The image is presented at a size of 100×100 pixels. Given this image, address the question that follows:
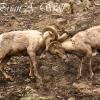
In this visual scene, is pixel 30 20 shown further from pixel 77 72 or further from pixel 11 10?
pixel 77 72

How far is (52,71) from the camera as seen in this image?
14508 millimetres

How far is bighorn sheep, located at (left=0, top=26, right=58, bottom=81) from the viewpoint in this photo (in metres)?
13.5

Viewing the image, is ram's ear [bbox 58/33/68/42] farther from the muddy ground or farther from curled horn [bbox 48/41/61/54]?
the muddy ground

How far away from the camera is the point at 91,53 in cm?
1370

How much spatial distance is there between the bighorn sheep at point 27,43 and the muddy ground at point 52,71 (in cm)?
48

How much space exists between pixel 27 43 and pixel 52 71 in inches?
59.3

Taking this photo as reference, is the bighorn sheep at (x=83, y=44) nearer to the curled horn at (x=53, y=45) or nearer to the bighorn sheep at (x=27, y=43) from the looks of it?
the curled horn at (x=53, y=45)

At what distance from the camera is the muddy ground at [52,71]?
1305 centimetres

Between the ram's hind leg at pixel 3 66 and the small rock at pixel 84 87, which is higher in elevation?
the ram's hind leg at pixel 3 66

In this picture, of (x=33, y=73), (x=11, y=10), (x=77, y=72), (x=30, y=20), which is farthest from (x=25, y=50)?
(x=11, y=10)

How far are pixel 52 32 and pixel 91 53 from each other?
143 centimetres

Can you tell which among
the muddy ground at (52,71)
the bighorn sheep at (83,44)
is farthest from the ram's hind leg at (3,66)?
the bighorn sheep at (83,44)

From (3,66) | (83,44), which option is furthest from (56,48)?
(3,66)

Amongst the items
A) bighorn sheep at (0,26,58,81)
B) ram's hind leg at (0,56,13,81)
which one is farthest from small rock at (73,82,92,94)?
ram's hind leg at (0,56,13,81)
